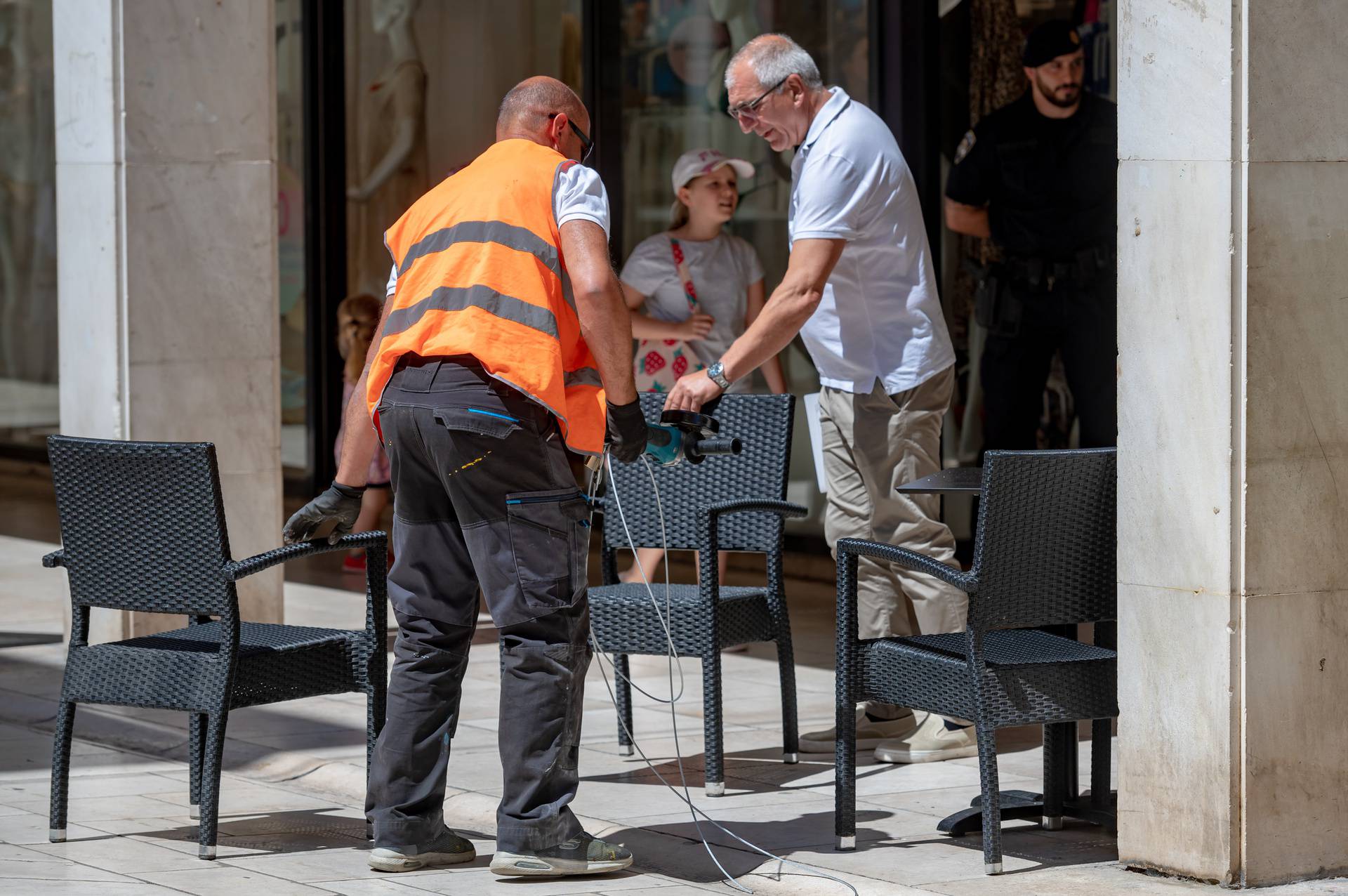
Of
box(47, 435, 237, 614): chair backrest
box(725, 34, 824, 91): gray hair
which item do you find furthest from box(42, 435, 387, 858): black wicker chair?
box(725, 34, 824, 91): gray hair

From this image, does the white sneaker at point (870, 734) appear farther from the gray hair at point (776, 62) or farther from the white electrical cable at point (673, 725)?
the gray hair at point (776, 62)

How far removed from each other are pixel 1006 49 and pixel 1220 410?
5612 mm

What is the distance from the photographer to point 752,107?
6629 mm

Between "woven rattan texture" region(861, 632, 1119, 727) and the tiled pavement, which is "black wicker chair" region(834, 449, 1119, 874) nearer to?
"woven rattan texture" region(861, 632, 1119, 727)

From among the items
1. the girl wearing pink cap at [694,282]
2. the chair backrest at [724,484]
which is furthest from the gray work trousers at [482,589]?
the girl wearing pink cap at [694,282]

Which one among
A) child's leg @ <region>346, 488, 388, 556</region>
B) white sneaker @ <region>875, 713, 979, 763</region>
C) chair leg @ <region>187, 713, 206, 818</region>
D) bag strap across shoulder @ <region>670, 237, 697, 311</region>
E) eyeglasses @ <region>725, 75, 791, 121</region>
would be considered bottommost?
white sneaker @ <region>875, 713, 979, 763</region>

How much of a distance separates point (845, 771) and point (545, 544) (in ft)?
3.15

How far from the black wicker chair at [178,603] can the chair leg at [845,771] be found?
1.21 m

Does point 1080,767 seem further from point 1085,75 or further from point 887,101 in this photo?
point 1085,75

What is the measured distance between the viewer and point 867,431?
6742mm

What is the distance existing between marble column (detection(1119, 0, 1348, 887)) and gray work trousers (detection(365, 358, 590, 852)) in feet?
4.46

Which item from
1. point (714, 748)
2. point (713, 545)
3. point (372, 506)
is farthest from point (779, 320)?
point (372, 506)

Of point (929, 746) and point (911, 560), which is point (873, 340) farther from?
point (911, 560)

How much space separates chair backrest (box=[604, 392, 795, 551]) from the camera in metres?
6.87
